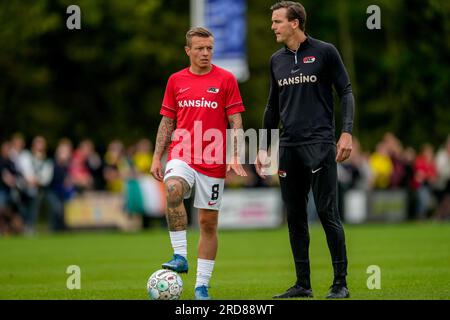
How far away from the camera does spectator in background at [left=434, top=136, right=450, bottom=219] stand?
32.9 meters

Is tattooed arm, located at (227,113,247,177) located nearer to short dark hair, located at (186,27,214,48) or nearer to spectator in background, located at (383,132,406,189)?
short dark hair, located at (186,27,214,48)

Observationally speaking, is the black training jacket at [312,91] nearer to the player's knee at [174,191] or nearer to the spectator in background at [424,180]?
the player's knee at [174,191]

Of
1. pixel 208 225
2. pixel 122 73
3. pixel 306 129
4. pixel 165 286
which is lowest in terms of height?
pixel 165 286

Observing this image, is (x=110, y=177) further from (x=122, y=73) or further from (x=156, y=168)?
(x=156, y=168)

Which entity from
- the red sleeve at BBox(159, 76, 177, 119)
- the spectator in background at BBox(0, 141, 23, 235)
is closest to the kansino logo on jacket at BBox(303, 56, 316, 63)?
the red sleeve at BBox(159, 76, 177, 119)

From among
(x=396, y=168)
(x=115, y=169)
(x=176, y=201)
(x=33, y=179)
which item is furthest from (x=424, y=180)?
(x=176, y=201)

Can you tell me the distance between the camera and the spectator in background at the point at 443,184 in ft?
108

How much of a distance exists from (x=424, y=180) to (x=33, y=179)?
12.2 m

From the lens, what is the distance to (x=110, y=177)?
29250 mm

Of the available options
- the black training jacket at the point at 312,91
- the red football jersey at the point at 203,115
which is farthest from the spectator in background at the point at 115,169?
the black training jacket at the point at 312,91

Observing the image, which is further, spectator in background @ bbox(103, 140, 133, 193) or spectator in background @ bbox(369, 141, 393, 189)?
spectator in background @ bbox(369, 141, 393, 189)

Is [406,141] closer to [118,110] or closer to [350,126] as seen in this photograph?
[118,110]

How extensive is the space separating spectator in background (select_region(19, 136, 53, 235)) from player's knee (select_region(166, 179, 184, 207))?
16775mm

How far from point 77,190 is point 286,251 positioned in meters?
10.0
